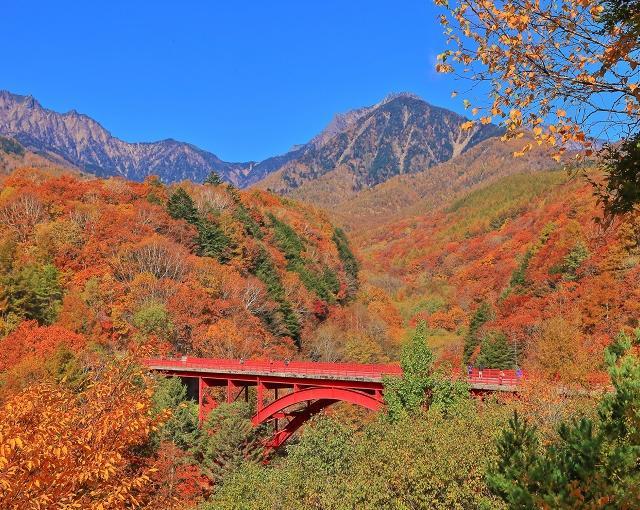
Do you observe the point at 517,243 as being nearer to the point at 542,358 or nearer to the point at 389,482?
the point at 542,358

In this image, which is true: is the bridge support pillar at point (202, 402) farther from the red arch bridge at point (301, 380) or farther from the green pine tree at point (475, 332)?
the green pine tree at point (475, 332)

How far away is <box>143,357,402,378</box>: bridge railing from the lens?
33.5 metres

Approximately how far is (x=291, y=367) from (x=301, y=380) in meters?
1.14

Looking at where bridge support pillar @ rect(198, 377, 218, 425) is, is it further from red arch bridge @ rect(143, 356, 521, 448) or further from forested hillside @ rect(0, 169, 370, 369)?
forested hillside @ rect(0, 169, 370, 369)

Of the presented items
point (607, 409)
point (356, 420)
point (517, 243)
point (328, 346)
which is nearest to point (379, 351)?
point (328, 346)

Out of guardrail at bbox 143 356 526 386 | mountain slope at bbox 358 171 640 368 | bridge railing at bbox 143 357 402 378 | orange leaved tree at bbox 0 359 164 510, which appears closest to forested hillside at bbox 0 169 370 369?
bridge railing at bbox 143 357 402 378

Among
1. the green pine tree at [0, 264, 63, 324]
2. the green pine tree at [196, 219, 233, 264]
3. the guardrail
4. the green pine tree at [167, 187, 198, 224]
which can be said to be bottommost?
the guardrail

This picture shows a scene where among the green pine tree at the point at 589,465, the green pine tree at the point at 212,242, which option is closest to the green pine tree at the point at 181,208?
the green pine tree at the point at 212,242

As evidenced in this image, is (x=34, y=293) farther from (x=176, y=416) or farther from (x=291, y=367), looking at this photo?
(x=291, y=367)

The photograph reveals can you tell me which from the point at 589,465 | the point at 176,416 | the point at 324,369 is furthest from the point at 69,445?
the point at 324,369

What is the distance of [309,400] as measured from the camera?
118ft

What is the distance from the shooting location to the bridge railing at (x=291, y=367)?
110 feet

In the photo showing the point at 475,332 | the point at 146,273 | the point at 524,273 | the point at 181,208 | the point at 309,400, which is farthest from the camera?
the point at 524,273

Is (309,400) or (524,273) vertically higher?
(524,273)
